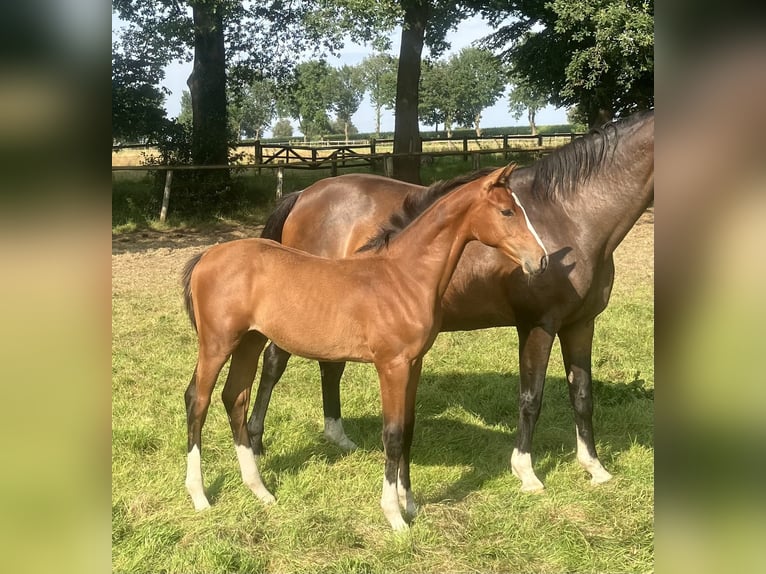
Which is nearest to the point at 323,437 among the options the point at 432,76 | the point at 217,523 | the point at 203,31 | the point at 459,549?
the point at 217,523

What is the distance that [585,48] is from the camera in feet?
54.8

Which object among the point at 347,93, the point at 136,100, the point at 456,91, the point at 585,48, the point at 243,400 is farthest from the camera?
the point at 347,93

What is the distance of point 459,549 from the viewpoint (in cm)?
315

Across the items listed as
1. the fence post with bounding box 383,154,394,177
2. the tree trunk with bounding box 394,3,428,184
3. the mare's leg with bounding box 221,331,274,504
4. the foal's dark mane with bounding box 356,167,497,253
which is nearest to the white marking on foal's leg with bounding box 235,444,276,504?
the mare's leg with bounding box 221,331,274,504

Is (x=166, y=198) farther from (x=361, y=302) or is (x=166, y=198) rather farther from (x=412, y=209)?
(x=361, y=302)

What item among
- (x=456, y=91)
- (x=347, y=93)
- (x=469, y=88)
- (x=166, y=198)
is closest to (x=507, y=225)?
(x=166, y=198)

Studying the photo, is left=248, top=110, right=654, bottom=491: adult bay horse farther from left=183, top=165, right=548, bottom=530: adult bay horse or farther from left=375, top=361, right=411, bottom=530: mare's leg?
left=375, top=361, right=411, bottom=530: mare's leg

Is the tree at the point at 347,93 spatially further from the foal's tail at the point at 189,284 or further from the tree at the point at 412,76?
the foal's tail at the point at 189,284

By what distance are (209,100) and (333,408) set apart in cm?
1311

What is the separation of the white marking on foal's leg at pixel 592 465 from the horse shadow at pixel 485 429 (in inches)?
8.9

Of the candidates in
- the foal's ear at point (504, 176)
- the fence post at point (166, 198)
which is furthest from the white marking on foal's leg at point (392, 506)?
the fence post at point (166, 198)

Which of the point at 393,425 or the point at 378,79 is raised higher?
the point at 378,79
